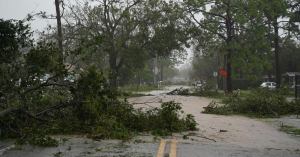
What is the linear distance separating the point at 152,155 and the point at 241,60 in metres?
39.0

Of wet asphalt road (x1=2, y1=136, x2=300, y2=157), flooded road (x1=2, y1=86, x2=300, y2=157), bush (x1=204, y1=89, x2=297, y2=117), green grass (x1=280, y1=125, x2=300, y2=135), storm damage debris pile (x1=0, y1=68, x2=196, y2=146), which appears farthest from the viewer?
bush (x1=204, y1=89, x2=297, y2=117)

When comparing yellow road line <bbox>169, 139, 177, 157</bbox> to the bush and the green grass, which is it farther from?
the bush

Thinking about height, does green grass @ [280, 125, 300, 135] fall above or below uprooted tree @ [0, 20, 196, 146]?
below

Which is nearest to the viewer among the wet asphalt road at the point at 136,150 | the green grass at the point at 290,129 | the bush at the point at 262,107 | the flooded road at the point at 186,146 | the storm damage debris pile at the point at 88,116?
the wet asphalt road at the point at 136,150

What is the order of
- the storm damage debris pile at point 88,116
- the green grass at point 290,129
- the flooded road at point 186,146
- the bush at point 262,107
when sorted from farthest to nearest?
the bush at point 262,107 < the green grass at point 290,129 < the storm damage debris pile at point 88,116 < the flooded road at point 186,146

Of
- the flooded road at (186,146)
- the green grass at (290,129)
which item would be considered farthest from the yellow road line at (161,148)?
the green grass at (290,129)

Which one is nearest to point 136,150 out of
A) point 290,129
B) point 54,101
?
point 54,101

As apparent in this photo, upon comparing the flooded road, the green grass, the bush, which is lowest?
the green grass

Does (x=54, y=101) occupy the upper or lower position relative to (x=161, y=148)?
upper

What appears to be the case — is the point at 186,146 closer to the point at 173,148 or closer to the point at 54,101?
the point at 173,148

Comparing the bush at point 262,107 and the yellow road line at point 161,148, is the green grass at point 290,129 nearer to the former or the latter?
the bush at point 262,107

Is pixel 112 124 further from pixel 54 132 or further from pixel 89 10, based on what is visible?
pixel 89 10

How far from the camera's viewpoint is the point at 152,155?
954 centimetres

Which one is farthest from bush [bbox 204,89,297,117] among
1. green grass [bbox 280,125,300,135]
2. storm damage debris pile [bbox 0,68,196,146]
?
storm damage debris pile [bbox 0,68,196,146]
